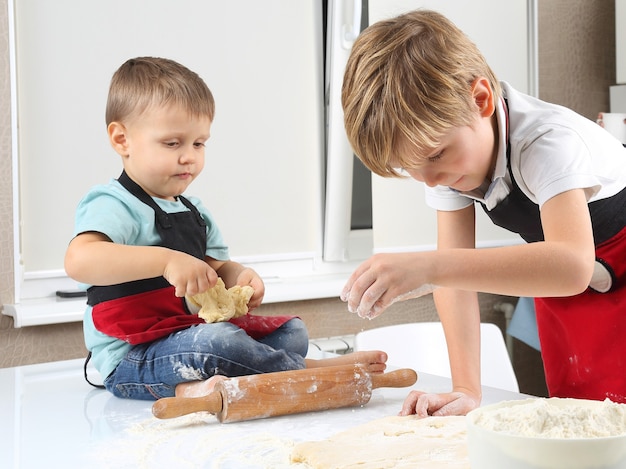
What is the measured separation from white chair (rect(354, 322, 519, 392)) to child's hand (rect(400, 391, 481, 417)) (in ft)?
2.22

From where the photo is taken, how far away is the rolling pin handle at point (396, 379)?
3.71 feet

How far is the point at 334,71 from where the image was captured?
7.52 ft

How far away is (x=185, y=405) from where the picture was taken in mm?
965

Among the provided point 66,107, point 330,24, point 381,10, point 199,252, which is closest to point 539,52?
point 381,10

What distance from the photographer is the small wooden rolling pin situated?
0.98 meters

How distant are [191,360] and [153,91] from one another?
1.51 feet

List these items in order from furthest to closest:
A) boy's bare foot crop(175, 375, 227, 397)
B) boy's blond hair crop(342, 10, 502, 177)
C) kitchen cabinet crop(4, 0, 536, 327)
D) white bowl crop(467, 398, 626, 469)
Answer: kitchen cabinet crop(4, 0, 536, 327)
boy's bare foot crop(175, 375, 227, 397)
boy's blond hair crop(342, 10, 502, 177)
white bowl crop(467, 398, 626, 469)

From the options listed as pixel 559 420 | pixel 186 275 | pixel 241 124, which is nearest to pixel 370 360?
pixel 186 275

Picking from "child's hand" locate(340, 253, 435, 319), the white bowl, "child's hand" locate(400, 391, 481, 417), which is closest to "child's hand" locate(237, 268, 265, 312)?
"child's hand" locate(400, 391, 481, 417)

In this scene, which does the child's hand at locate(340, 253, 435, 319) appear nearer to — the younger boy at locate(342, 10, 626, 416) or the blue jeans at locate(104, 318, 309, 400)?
the younger boy at locate(342, 10, 626, 416)

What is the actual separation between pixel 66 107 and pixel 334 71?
78 centimetres

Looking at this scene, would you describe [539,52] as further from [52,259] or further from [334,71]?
[52,259]

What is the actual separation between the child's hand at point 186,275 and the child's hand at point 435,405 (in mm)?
331

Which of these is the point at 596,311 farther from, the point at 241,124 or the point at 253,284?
the point at 241,124
